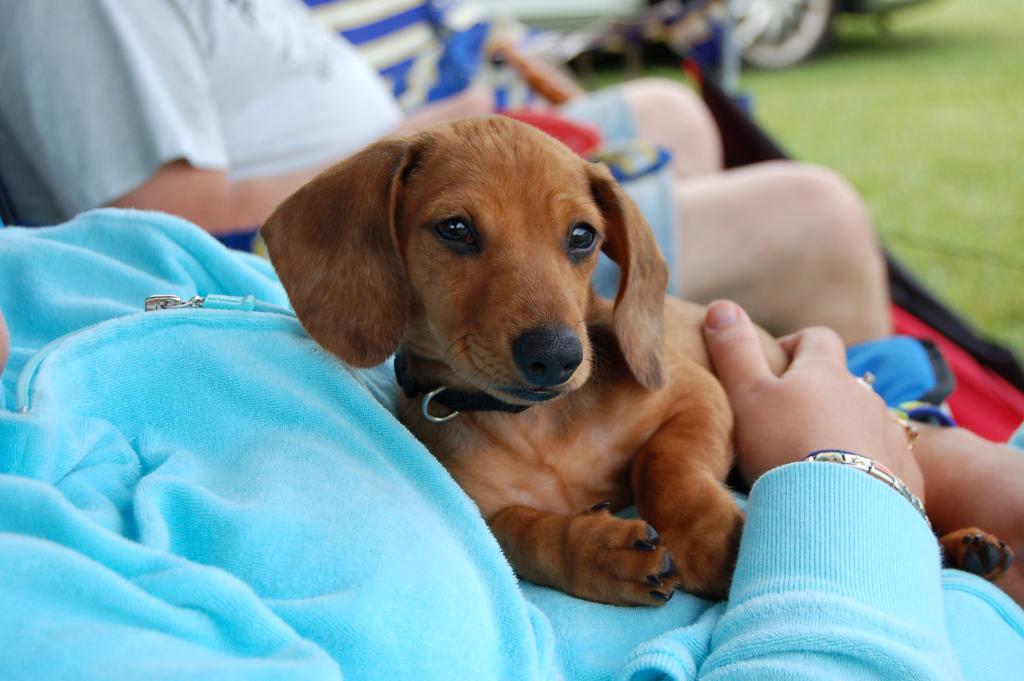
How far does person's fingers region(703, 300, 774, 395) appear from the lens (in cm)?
176

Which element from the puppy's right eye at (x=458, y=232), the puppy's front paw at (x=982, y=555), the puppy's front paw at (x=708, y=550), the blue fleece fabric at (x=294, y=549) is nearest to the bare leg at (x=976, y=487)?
the puppy's front paw at (x=982, y=555)

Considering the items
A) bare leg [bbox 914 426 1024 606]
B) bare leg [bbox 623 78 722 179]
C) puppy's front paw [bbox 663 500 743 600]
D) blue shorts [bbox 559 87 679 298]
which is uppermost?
puppy's front paw [bbox 663 500 743 600]

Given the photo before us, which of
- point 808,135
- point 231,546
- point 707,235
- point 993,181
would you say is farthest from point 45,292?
point 808,135

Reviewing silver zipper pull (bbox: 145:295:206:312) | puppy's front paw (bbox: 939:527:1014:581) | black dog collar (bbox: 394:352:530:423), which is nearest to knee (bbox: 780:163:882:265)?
puppy's front paw (bbox: 939:527:1014:581)

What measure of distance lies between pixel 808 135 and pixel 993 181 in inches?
65.9

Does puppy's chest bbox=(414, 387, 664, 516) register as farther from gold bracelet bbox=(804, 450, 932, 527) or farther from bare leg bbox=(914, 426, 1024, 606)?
bare leg bbox=(914, 426, 1024, 606)

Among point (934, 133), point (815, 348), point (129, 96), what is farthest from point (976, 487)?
point (934, 133)

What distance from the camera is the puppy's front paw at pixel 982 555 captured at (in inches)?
61.4

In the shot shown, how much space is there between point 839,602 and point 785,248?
1.76 m

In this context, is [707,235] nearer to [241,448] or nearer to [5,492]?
[241,448]

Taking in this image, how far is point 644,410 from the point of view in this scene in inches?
65.4

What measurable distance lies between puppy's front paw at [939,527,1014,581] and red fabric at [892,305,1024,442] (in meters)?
1.05

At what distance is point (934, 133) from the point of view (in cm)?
717

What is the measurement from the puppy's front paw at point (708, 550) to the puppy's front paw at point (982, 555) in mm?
473
